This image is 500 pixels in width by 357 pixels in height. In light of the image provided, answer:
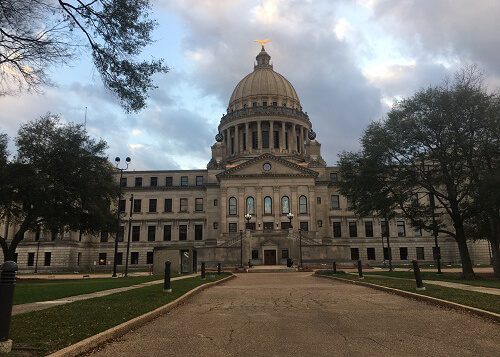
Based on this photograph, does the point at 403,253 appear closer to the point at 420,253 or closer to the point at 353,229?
the point at 420,253

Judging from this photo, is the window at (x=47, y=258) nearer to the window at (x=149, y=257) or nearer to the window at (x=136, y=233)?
the window at (x=136, y=233)

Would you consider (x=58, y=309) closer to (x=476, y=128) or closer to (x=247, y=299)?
(x=247, y=299)

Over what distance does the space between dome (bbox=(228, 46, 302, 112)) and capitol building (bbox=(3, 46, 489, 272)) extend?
2.27 m

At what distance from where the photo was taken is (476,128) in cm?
2845

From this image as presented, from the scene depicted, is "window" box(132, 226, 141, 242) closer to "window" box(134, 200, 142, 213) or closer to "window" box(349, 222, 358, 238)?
"window" box(134, 200, 142, 213)

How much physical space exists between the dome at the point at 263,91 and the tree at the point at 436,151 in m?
59.1

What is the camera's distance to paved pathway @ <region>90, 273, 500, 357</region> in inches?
277

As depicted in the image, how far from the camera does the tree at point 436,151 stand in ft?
92.7

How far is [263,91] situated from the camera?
91000mm

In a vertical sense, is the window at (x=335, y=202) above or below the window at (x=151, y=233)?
above

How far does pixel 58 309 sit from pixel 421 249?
2887 inches

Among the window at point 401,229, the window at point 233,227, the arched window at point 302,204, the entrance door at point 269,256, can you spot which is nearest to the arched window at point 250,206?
the window at point 233,227

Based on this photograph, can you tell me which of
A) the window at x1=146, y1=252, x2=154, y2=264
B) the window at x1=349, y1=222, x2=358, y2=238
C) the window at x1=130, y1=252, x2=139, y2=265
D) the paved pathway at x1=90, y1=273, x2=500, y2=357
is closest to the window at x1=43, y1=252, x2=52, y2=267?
the window at x1=130, y1=252, x2=139, y2=265

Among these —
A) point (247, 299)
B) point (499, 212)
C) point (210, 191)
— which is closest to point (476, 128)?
point (499, 212)
